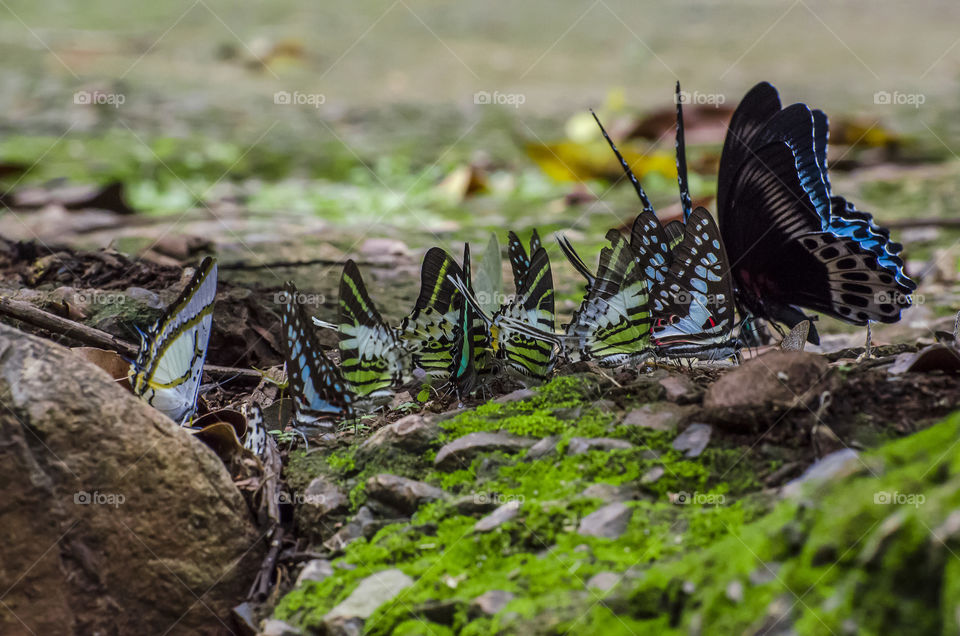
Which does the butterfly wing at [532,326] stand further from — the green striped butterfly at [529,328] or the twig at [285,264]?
the twig at [285,264]

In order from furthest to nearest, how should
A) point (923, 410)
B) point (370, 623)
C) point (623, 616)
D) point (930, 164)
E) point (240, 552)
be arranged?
point (930, 164)
point (240, 552)
point (923, 410)
point (370, 623)
point (623, 616)

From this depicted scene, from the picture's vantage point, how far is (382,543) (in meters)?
2.03

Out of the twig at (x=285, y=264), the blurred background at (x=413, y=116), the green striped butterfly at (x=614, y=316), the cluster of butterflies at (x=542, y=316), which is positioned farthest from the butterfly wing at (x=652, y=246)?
the twig at (x=285, y=264)

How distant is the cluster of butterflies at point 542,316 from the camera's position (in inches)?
95.6

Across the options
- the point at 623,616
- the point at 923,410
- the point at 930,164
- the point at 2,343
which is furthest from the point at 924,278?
the point at 2,343

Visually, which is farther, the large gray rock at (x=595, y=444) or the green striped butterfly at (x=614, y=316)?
the green striped butterfly at (x=614, y=316)

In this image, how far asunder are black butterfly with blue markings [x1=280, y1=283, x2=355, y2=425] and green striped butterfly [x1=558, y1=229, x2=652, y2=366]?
0.70 m

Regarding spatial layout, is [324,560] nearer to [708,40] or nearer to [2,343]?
[2,343]

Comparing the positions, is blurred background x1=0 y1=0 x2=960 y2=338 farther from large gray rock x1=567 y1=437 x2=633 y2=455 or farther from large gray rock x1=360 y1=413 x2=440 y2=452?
large gray rock x1=567 y1=437 x2=633 y2=455

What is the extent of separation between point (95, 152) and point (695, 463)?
6388 mm

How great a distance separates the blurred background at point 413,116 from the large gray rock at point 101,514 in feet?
6.54

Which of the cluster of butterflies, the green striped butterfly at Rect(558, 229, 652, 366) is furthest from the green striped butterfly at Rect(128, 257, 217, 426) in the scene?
the green striped butterfly at Rect(558, 229, 652, 366)

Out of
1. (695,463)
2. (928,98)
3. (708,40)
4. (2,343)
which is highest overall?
(708,40)

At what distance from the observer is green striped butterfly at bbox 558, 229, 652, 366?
2.57 metres
